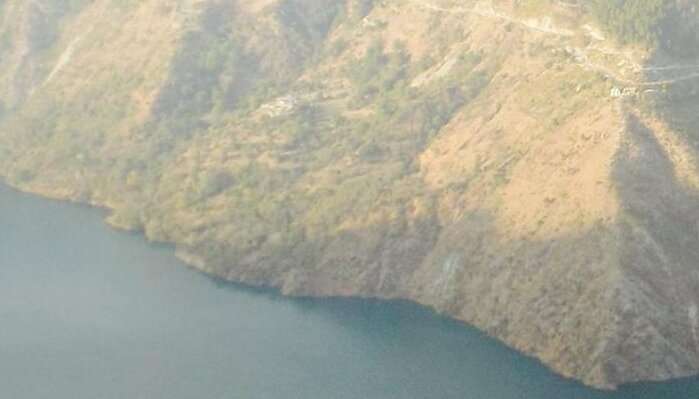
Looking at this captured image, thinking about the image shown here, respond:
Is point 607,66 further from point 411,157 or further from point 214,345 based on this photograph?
point 214,345

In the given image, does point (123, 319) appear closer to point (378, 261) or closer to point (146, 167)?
point (378, 261)

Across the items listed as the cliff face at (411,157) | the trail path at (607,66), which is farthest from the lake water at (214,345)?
the trail path at (607,66)

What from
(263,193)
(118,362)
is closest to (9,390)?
(118,362)

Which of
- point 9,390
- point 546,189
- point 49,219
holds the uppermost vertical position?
point 546,189

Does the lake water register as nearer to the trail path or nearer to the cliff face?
the cliff face

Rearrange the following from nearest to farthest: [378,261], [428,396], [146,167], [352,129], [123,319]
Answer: [428,396], [123,319], [378,261], [352,129], [146,167]

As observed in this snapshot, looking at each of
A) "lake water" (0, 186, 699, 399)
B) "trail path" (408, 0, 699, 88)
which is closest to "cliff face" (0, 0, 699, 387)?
"trail path" (408, 0, 699, 88)

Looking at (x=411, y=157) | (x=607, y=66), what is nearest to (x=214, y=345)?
(x=411, y=157)

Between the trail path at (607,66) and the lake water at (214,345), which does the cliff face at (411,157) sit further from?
the lake water at (214,345)
